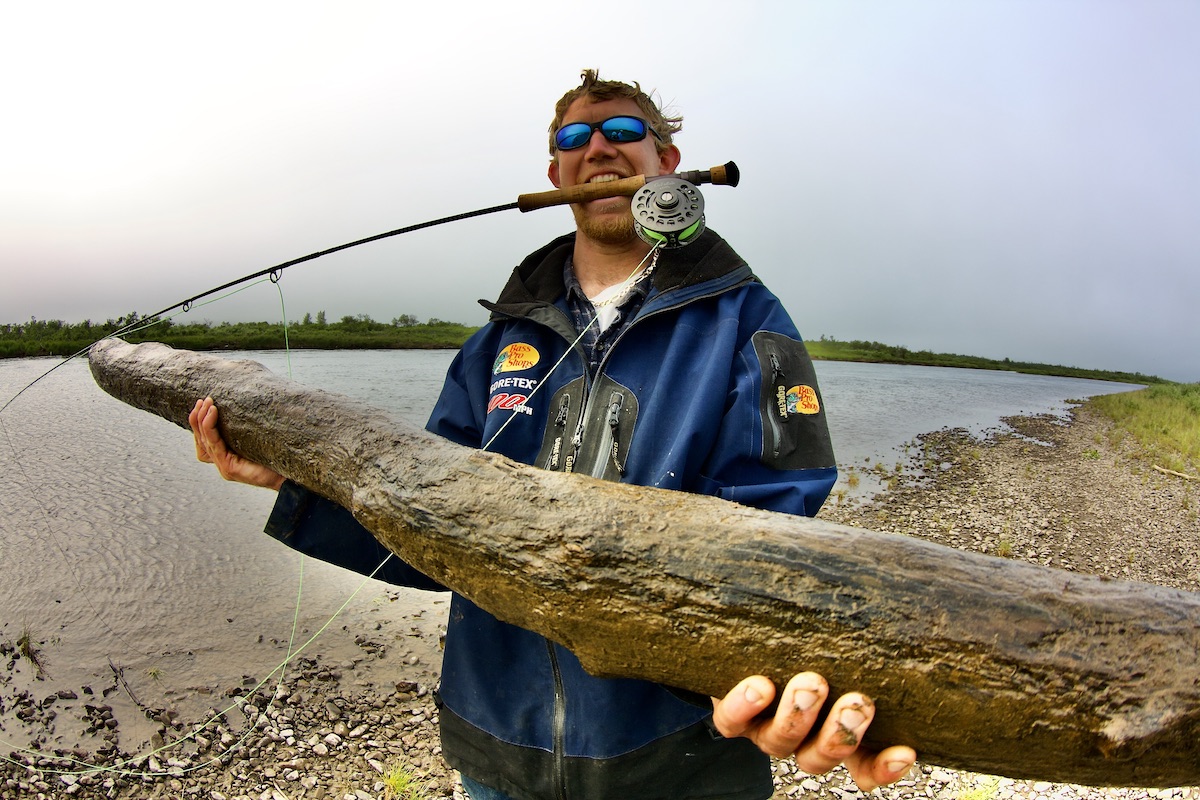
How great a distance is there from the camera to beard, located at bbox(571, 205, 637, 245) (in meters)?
2.58

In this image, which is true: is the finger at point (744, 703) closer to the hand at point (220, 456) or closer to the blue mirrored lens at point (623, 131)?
the hand at point (220, 456)

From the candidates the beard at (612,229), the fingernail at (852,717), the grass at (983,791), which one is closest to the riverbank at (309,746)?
the grass at (983,791)

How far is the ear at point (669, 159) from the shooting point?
303 centimetres

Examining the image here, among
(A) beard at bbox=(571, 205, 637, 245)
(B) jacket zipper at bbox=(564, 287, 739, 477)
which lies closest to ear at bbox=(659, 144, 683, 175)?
(A) beard at bbox=(571, 205, 637, 245)

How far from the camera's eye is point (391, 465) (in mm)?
2166

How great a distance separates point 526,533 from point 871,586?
0.94 metres

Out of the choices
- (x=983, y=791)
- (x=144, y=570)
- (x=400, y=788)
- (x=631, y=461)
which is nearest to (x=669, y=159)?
(x=631, y=461)

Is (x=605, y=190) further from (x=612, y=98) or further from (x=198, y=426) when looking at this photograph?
(x=198, y=426)

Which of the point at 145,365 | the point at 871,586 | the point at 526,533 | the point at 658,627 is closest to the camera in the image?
the point at 871,586

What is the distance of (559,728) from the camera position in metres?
2.10

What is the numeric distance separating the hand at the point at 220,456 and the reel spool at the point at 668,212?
1.99 meters

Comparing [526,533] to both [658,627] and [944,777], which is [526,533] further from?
[944,777]

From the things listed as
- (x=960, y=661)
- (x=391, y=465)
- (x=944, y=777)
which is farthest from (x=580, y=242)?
(x=944, y=777)

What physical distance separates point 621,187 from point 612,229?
0.18 metres
